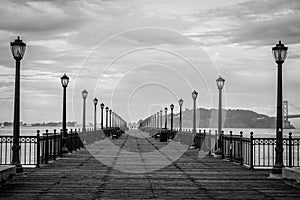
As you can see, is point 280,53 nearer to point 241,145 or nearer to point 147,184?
point 241,145

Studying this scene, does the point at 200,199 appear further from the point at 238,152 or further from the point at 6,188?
the point at 238,152

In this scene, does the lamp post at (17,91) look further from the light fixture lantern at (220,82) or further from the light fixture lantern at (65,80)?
the light fixture lantern at (220,82)

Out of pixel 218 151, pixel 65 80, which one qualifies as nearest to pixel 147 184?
pixel 218 151

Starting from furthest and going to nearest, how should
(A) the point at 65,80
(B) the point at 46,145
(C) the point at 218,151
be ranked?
1. (A) the point at 65,80
2. (C) the point at 218,151
3. (B) the point at 46,145

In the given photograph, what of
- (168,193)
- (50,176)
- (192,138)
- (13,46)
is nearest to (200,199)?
(168,193)

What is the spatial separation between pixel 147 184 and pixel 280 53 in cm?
704

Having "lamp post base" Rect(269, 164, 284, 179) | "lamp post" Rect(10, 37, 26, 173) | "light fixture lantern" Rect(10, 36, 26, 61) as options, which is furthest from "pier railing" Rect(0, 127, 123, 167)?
"lamp post base" Rect(269, 164, 284, 179)

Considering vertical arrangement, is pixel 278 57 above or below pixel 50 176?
above

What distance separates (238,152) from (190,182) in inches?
354

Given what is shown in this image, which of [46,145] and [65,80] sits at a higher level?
[65,80]

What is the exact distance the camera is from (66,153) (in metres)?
30.5

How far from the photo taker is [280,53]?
62.5 ft

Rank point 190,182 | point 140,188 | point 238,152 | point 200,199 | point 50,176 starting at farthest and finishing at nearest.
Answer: point 238,152
point 50,176
point 190,182
point 140,188
point 200,199

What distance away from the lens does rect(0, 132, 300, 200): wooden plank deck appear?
44.4 ft
